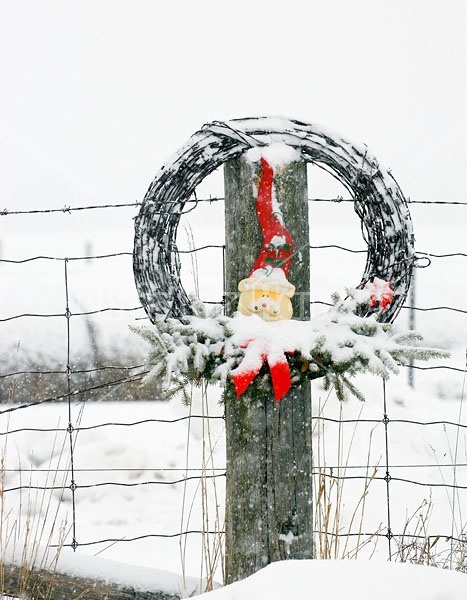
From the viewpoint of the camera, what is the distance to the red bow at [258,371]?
185 cm

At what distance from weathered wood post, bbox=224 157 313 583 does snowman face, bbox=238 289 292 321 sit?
70 millimetres

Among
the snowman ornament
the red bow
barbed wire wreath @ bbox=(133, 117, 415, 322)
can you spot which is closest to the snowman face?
the snowman ornament

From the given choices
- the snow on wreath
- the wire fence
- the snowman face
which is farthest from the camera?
the wire fence

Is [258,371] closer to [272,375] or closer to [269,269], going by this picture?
[272,375]

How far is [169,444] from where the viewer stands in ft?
18.1

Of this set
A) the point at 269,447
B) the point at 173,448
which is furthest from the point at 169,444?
the point at 269,447

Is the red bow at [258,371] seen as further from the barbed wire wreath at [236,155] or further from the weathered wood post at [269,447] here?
the barbed wire wreath at [236,155]

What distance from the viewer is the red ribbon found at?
1.85m

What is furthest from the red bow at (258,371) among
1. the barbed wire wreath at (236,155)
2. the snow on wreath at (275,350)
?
the barbed wire wreath at (236,155)

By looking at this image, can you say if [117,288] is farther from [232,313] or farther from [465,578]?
[465,578]

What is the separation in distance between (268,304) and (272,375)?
209 mm

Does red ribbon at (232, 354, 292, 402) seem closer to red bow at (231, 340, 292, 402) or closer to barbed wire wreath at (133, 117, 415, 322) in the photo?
red bow at (231, 340, 292, 402)

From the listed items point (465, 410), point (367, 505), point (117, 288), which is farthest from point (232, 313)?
point (117, 288)

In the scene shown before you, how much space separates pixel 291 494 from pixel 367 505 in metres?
2.52
